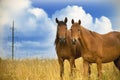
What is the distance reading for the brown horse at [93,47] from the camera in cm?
612

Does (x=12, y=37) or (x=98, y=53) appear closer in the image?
(x=98, y=53)

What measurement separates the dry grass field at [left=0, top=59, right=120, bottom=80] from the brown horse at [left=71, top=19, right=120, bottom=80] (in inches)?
12.5

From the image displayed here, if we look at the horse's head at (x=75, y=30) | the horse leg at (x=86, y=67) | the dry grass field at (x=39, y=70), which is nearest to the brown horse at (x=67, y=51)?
the dry grass field at (x=39, y=70)

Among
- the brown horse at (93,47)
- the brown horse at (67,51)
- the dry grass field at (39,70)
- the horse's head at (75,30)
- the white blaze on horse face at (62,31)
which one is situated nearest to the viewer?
the horse's head at (75,30)

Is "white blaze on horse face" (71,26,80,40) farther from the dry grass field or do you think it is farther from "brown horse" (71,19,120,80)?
the dry grass field

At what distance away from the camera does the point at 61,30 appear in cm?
654

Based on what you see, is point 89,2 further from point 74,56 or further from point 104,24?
point 74,56

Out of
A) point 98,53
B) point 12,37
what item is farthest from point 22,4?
point 98,53

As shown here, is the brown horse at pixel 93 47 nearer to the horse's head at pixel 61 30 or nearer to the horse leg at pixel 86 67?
the horse leg at pixel 86 67

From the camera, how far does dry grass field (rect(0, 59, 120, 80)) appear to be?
6.61m

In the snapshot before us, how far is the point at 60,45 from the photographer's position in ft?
22.8

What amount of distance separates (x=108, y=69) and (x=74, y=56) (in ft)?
2.19

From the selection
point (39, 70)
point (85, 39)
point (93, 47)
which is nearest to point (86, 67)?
point (93, 47)

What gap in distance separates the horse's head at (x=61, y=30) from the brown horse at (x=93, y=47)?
Result: 38 centimetres
